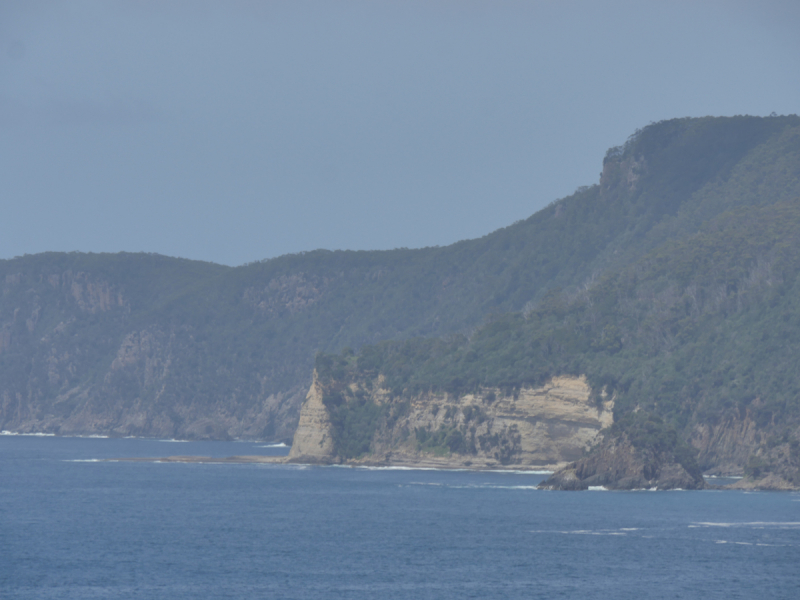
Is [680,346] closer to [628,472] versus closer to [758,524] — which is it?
[628,472]

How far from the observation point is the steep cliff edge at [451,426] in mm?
136875

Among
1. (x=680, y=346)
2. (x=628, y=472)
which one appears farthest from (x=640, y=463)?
(x=680, y=346)

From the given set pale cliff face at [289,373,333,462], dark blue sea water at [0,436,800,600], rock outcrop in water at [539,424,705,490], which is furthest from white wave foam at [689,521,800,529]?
pale cliff face at [289,373,333,462]

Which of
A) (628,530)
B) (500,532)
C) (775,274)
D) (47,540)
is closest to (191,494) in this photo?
(47,540)

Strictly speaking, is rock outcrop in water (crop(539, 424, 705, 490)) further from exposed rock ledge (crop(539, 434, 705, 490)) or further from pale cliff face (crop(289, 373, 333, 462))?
pale cliff face (crop(289, 373, 333, 462))

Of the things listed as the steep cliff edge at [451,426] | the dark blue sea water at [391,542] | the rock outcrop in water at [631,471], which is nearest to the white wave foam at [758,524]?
the dark blue sea water at [391,542]

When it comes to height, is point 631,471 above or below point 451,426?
below

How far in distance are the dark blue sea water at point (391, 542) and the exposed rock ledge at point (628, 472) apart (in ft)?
14.6

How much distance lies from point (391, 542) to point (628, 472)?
4142 cm

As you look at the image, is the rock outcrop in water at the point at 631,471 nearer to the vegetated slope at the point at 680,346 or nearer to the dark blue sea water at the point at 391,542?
the vegetated slope at the point at 680,346

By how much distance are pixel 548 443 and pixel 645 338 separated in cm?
2390

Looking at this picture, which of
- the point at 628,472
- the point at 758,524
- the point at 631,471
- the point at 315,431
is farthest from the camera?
the point at 315,431

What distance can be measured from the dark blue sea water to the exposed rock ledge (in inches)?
176

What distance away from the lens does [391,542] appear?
262 ft
